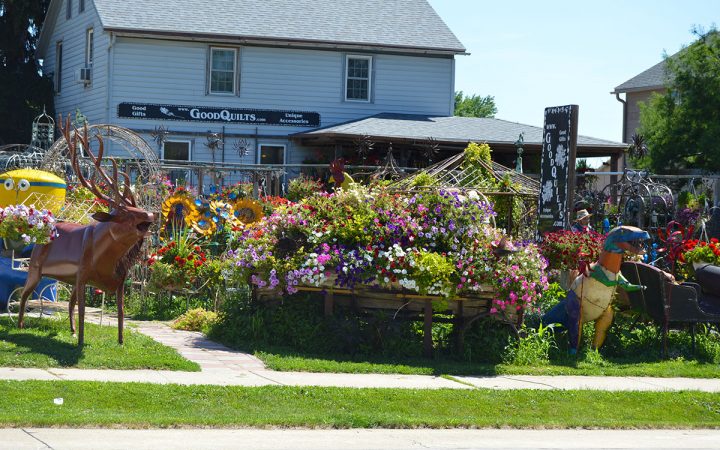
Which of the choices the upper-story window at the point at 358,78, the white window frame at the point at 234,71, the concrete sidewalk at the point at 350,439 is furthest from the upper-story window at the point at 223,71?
the concrete sidewalk at the point at 350,439

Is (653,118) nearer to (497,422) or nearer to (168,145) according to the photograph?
(168,145)

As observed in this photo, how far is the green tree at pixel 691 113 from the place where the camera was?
34250 millimetres

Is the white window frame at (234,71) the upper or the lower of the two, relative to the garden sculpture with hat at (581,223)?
upper

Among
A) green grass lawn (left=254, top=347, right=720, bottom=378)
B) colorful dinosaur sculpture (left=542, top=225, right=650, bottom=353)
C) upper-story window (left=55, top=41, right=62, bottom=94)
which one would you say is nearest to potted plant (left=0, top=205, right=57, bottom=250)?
green grass lawn (left=254, top=347, right=720, bottom=378)

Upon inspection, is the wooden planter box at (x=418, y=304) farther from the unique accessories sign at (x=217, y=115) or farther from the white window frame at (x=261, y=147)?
the white window frame at (x=261, y=147)

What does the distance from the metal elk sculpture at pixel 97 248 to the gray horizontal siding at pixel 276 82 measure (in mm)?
18812

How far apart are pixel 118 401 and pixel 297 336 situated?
3686 millimetres

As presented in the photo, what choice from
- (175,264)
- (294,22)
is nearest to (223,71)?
(294,22)

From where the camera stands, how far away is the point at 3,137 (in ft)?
119

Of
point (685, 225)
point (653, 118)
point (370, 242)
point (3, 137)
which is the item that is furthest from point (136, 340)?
point (653, 118)

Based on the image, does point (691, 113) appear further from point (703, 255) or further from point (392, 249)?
point (392, 249)

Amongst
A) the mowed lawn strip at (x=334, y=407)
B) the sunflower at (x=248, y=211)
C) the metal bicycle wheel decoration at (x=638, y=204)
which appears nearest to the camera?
the mowed lawn strip at (x=334, y=407)

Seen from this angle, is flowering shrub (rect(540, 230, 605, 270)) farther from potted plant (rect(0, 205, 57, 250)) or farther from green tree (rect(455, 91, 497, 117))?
green tree (rect(455, 91, 497, 117))

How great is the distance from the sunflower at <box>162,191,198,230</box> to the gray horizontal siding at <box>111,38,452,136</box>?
45.4 feet
